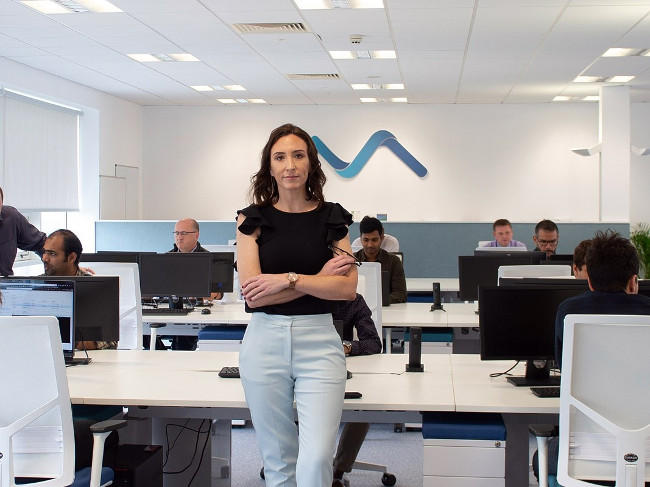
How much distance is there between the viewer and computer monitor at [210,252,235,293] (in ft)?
21.9

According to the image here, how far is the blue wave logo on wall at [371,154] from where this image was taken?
13516mm

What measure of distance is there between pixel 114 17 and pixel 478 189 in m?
7.61

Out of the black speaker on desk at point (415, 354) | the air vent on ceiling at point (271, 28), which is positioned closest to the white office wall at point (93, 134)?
the air vent on ceiling at point (271, 28)

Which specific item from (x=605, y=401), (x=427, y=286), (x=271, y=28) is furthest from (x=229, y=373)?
(x=271, y=28)

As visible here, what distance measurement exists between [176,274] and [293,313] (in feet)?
12.5

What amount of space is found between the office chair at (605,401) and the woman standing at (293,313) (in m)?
0.80

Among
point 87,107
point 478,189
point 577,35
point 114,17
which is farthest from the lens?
point 478,189

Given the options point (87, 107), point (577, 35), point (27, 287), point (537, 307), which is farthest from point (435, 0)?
point (87, 107)

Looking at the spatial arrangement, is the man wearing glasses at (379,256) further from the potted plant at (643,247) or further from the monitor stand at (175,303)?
the potted plant at (643,247)

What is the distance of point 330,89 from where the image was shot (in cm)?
1198

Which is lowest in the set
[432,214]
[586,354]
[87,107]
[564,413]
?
[564,413]

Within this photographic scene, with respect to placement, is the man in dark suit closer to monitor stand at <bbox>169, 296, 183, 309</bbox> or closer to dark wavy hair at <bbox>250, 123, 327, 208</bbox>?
dark wavy hair at <bbox>250, 123, 327, 208</bbox>

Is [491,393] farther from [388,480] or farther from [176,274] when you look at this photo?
[176,274]

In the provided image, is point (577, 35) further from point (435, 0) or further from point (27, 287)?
point (27, 287)
